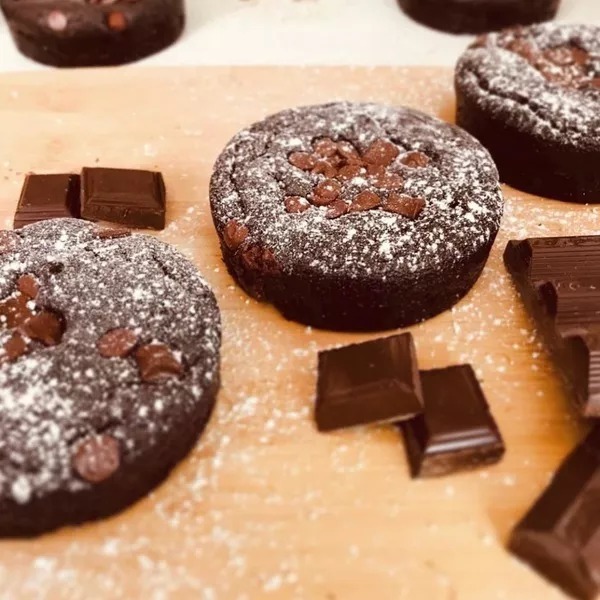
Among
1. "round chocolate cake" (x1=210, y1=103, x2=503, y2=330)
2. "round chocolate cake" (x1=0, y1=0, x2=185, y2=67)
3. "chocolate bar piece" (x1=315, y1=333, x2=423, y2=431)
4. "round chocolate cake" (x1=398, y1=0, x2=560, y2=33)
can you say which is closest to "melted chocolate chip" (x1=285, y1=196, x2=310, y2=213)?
"round chocolate cake" (x1=210, y1=103, x2=503, y2=330)

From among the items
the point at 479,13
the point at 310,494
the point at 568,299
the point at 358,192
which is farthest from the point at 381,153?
the point at 479,13

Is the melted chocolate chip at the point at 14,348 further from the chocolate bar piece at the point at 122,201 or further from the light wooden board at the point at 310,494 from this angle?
the chocolate bar piece at the point at 122,201

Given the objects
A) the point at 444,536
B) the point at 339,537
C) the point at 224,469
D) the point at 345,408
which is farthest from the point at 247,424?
the point at 444,536

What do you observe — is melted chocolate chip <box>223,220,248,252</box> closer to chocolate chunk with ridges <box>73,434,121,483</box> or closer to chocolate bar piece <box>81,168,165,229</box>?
chocolate bar piece <box>81,168,165,229</box>

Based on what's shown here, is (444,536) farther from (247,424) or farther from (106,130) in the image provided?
(106,130)

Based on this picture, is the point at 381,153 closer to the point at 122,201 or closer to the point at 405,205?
the point at 405,205

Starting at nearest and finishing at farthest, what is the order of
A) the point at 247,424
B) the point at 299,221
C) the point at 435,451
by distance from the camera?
the point at 435,451
the point at 247,424
the point at 299,221
